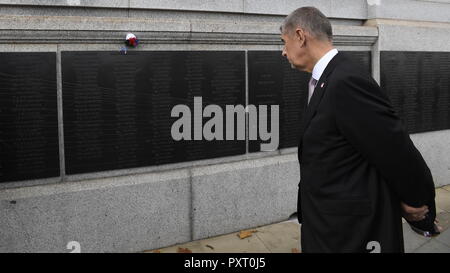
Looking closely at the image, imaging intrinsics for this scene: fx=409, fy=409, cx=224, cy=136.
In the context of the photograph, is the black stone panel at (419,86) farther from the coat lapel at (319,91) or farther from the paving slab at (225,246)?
the coat lapel at (319,91)

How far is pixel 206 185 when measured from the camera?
211 inches

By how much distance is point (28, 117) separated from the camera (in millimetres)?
4289

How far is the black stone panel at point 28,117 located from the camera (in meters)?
4.18

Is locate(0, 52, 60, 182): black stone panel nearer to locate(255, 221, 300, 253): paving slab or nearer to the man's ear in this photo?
locate(255, 221, 300, 253): paving slab

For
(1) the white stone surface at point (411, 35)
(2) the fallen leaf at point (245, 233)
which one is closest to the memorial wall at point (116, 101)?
(2) the fallen leaf at point (245, 233)

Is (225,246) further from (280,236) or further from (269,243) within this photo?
(280,236)

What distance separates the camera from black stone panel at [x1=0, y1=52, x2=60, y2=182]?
4.18 meters

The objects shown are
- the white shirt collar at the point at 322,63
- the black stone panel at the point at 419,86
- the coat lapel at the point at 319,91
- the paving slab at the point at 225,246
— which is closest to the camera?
the coat lapel at the point at 319,91

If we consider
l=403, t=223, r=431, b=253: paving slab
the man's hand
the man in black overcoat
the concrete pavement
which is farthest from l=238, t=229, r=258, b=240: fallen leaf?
the man's hand

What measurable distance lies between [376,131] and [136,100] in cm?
334

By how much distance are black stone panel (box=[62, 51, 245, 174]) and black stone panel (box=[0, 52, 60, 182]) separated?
15cm

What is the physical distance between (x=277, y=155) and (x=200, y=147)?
4.19 feet

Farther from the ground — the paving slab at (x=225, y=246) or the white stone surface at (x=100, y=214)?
the white stone surface at (x=100, y=214)

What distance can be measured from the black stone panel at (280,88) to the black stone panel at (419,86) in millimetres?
1827
